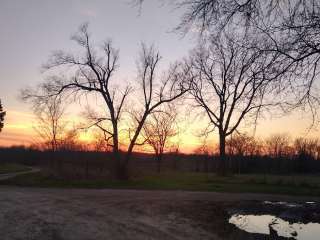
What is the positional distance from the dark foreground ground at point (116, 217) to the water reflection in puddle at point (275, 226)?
51cm

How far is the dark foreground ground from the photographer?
11906 millimetres

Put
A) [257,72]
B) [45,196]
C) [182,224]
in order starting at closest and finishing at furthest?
1. [257,72]
2. [182,224]
3. [45,196]

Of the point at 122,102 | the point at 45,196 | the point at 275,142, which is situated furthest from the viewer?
the point at 275,142

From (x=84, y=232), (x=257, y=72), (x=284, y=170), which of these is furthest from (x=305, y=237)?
(x=284, y=170)

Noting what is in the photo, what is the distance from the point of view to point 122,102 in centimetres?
3862

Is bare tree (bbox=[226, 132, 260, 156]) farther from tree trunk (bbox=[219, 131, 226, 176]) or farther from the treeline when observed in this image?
tree trunk (bbox=[219, 131, 226, 176])

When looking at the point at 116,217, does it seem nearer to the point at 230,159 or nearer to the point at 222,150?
the point at 222,150

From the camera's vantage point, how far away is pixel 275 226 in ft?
47.2

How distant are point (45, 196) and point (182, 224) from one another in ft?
31.9

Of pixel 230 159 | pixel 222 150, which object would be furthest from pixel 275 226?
pixel 230 159

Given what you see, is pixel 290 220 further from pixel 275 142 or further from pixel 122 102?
pixel 275 142

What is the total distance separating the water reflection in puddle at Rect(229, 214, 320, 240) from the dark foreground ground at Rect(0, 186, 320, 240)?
0.51 m

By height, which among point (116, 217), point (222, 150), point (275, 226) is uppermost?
point (222, 150)

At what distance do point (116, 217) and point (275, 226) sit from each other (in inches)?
201
